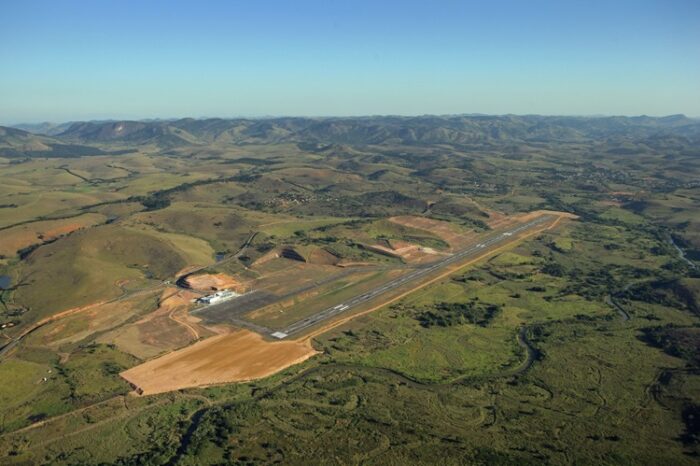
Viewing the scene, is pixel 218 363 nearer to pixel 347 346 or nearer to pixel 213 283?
pixel 347 346

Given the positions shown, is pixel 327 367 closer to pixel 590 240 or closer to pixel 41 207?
pixel 590 240

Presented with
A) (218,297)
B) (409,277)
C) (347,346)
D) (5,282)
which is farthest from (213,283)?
(5,282)

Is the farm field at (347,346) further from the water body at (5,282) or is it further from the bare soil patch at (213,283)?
the water body at (5,282)

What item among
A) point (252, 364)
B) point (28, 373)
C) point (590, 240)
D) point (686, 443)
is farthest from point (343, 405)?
point (590, 240)

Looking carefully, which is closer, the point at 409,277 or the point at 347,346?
the point at 347,346

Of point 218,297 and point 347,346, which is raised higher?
point 218,297

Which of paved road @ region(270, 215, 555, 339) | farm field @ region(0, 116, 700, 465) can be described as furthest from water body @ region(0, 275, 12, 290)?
paved road @ region(270, 215, 555, 339)

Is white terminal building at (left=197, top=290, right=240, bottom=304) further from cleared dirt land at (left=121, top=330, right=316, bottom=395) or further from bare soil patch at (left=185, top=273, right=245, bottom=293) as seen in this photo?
cleared dirt land at (left=121, top=330, right=316, bottom=395)
